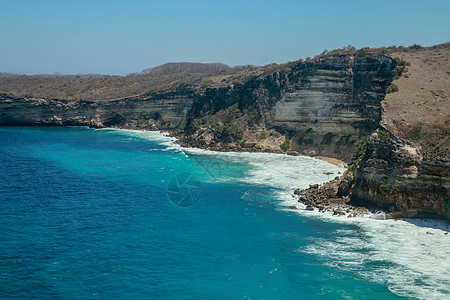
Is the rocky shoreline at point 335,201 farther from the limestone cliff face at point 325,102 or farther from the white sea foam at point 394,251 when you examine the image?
the limestone cliff face at point 325,102

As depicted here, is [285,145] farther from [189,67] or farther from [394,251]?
[189,67]

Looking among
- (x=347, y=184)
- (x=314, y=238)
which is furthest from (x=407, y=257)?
(x=347, y=184)

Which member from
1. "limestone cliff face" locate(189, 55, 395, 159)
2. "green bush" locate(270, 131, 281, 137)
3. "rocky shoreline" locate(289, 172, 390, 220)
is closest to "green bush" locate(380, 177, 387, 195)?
"rocky shoreline" locate(289, 172, 390, 220)

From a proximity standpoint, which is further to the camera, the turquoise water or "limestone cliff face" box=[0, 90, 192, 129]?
"limestone cliff face" box=[0, 90, 192, 129]

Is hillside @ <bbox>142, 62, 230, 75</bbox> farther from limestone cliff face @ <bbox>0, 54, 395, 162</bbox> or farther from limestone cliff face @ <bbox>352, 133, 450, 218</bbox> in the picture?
limestone cliff face @ <bbox>352, 133, 450, 218</bbox>

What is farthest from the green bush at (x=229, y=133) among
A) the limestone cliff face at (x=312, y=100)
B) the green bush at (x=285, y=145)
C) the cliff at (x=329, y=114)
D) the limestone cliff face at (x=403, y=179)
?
the limestone cliff face at (x=403, y=179)

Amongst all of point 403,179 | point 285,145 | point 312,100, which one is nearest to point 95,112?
point 285,145

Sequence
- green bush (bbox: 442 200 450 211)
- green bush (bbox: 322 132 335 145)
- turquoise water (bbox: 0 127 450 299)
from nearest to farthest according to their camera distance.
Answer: turquoise water (bbox: 0 127 450 299)
green bush (bbox: 442 200 450 211)
green bush (bbox: 322 132 335 145)
